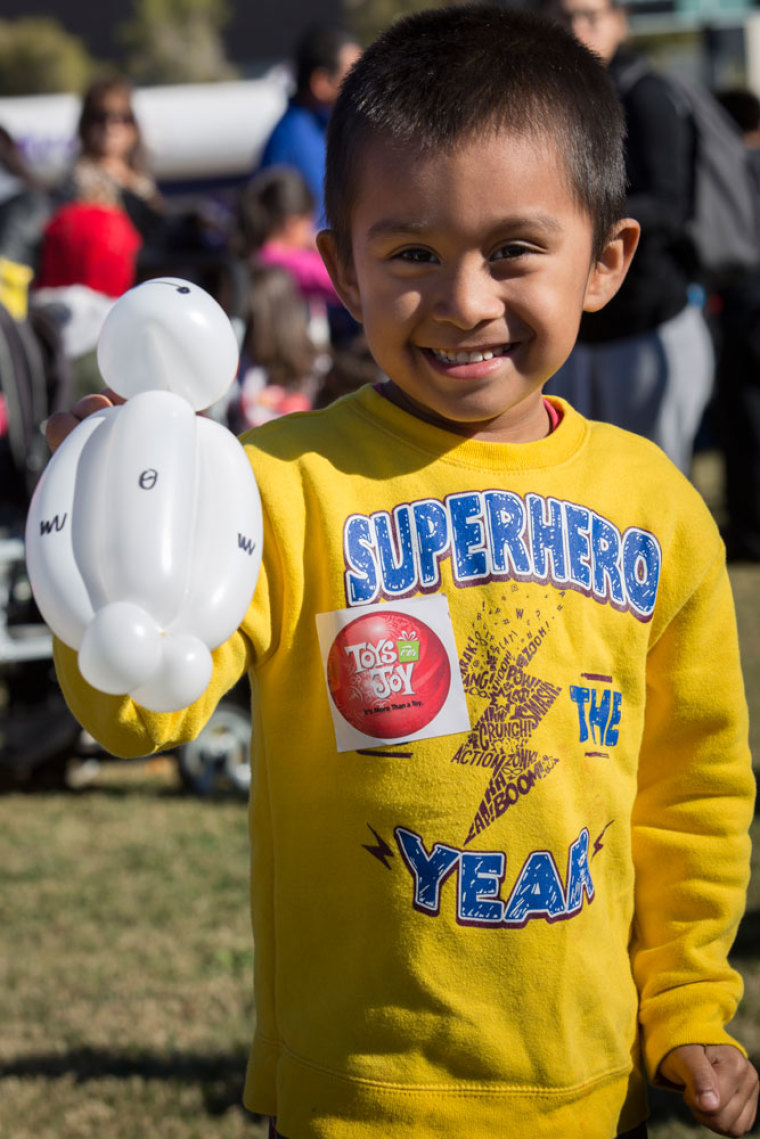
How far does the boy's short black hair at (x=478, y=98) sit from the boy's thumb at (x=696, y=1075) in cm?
88

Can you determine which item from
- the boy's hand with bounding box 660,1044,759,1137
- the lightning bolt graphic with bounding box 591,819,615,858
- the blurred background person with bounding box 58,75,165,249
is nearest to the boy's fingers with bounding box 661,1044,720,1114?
the boy's hand with bounding box 660,1044,759,1137

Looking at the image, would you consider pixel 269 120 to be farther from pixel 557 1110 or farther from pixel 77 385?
pixel 557 1110

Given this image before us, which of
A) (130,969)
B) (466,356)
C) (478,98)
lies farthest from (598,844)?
(130,969)

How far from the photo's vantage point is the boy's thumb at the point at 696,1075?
58.4 inches

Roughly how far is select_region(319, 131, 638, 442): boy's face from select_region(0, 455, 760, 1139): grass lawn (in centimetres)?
179

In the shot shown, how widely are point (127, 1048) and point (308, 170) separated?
13.4ft

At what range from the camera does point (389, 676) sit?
1416 mm

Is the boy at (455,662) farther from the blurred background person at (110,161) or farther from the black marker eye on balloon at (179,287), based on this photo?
the blurred background person at (110,161)

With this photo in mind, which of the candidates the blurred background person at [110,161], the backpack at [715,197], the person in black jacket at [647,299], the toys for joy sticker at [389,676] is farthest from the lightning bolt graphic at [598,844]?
the blurred background person at [110,161]

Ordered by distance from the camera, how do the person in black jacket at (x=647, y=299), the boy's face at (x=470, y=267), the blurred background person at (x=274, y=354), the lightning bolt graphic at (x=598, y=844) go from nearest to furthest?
the boy's face at (x=470, y=267) → the lightning bolt graphic at (x=598, y=844) → the person in black jacket at (x=647, y=299) → the blurred background person at (x=274, y=354)

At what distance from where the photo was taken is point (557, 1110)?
4.68ft

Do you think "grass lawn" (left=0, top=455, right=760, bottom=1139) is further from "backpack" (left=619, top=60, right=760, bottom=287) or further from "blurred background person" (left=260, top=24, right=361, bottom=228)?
"blurred background person" (left=260, top=24, right=361, bottom=228)

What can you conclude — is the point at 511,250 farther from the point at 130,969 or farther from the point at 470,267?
the point at 130,969

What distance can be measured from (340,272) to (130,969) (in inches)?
91.9
